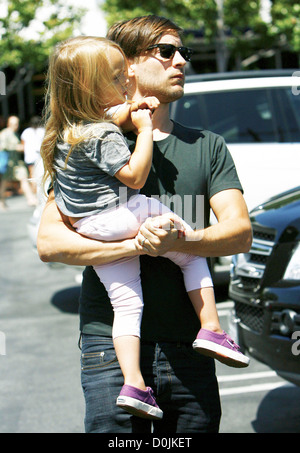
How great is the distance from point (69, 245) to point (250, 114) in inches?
186

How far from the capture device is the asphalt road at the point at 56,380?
431 centimetres

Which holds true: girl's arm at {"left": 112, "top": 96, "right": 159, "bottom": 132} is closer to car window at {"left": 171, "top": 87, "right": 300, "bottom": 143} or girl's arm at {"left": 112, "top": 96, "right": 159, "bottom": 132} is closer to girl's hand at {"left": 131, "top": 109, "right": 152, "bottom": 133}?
girl's hand at {"left": 131, "top": 109, "right": 152, "bottom": 133}

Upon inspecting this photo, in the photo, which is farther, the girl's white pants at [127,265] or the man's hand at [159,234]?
the girl's white pants at [127,265]

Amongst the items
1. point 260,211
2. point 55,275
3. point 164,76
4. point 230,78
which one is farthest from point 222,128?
point 164,76

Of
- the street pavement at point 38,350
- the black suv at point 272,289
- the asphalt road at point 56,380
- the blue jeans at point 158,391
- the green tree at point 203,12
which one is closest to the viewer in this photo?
the blue jeans at point 158,391

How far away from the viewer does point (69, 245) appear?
2.32 m

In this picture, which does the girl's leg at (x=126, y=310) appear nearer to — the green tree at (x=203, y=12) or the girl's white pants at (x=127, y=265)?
the girl's white pants at (x=127, y=265)

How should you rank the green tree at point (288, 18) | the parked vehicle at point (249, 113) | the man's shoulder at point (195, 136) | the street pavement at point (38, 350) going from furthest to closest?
the green tree at point (288, 18)
the parked vehicle at point (249, 113)
the street pavement at point (38, 350)
the man's shoulder at point (195, 136)

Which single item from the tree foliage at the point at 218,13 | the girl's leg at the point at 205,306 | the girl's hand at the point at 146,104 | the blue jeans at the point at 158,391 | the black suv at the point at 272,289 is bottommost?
the tree foliage at the point at 218,13

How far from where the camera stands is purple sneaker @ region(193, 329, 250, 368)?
2.27 metres

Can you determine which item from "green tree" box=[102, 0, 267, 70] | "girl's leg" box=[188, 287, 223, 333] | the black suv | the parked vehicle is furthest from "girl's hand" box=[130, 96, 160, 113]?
"green tree" box=[102, 0, 267, 70]

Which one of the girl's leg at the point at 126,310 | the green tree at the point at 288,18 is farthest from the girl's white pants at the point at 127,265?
the green tree at the point at 288,18

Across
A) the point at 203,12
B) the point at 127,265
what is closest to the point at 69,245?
the point at 127,265

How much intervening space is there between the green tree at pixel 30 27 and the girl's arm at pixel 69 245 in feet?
60.0
